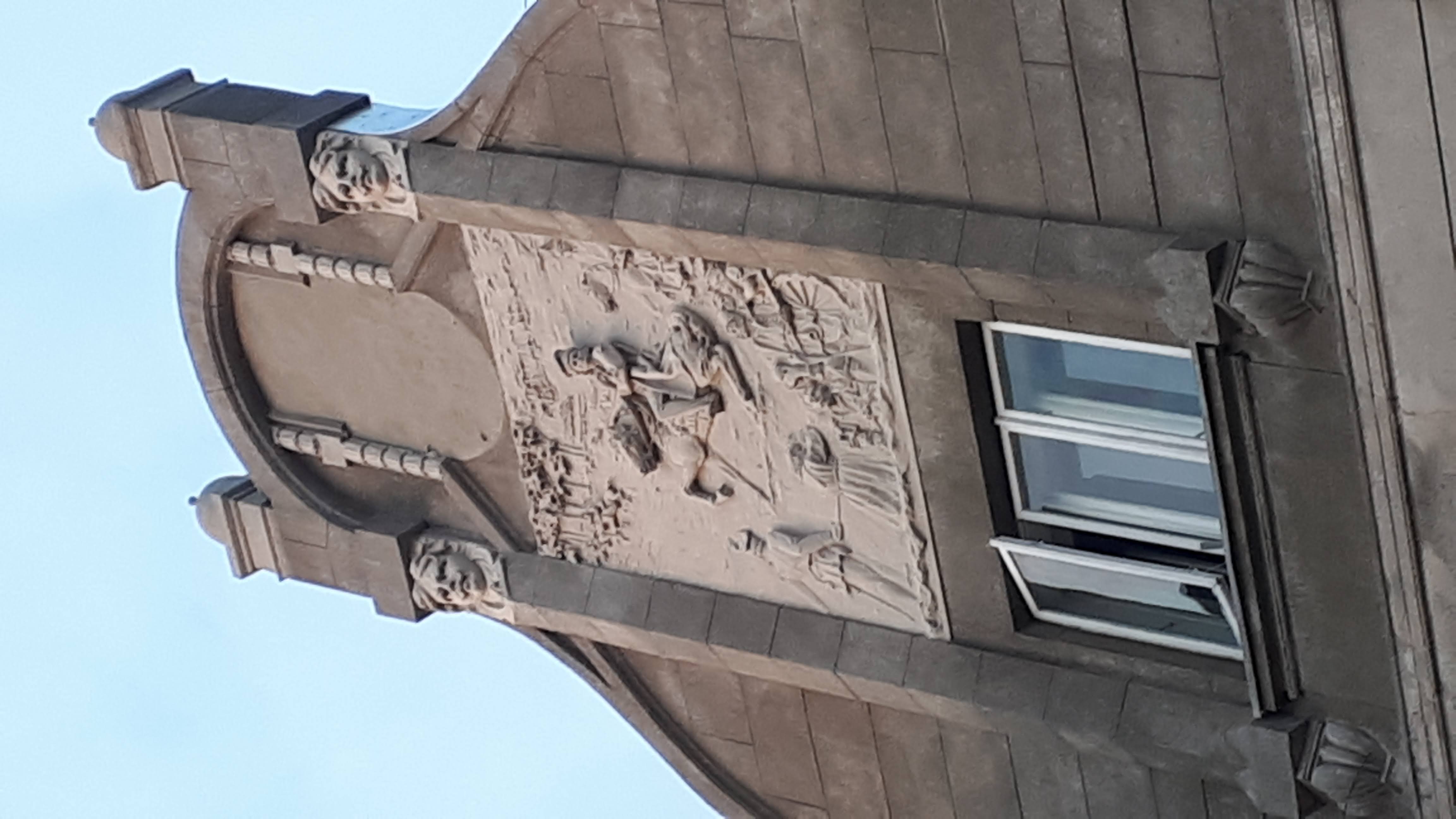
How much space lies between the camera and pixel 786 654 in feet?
41.6

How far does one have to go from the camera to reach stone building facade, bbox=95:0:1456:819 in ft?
32.0

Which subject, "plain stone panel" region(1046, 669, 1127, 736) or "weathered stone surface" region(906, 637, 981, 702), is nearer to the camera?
"plain stone panel" region(1046, 669, 1127, 736)

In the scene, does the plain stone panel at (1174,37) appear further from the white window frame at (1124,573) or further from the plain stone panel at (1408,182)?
the white window frame at (1124,573)

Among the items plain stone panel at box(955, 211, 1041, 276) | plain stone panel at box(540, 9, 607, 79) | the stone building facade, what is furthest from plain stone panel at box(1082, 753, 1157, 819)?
plain stone panel at box(540, 9, 607, 79)

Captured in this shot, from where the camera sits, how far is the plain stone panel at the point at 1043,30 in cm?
Answer: 1002

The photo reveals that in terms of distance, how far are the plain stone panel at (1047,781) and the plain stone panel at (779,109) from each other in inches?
131

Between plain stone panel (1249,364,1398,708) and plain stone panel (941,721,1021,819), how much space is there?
2.30 m

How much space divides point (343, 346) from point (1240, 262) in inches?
245

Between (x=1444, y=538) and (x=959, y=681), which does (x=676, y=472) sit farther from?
(x=1444, y=538)

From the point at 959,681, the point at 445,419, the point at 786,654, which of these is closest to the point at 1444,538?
the point at 959,681

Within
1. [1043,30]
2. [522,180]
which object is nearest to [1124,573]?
[1043,30]

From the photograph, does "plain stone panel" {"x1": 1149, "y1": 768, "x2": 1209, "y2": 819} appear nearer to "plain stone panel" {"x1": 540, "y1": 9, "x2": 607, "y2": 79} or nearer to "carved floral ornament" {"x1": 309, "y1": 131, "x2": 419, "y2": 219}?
"plain stone panel" {"x1": 540, "y1": 9, "x2": 607, "y2": 79}

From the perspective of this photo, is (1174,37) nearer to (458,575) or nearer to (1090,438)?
(1090,438)

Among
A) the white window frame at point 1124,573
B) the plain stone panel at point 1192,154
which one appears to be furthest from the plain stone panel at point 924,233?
the white window frame at point 1124,573
